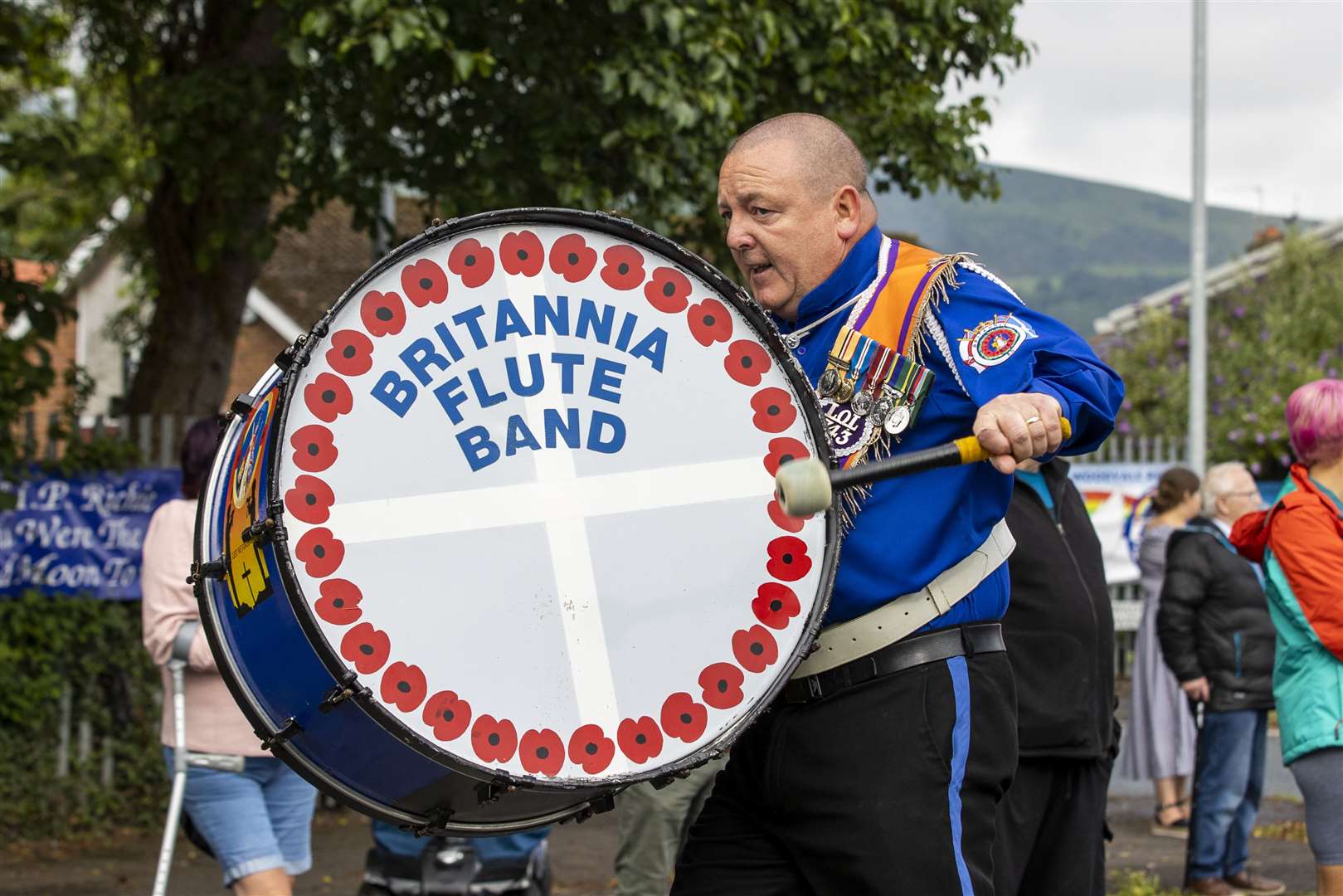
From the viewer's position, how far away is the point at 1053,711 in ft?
14.4

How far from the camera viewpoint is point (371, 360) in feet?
8.63

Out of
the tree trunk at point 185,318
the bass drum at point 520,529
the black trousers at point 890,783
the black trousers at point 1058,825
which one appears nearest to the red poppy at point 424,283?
the bass drum at point 520,529

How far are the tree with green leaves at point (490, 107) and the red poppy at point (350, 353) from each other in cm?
465

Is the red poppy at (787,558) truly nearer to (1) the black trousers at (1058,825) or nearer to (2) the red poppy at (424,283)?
(2) the red poppy at (424,283)

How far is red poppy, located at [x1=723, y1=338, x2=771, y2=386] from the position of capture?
2811 mm

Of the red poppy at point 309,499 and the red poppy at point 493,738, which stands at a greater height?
the red poppy at point 309,499

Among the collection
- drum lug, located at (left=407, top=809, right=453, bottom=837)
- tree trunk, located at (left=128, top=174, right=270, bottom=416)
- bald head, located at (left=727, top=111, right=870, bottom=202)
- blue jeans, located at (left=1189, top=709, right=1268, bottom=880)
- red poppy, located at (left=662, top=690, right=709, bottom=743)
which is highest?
tree trunk, located at (left=128, top=174, right=270, bottom=416)

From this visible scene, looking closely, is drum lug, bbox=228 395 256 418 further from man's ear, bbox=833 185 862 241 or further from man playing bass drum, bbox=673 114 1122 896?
man's ear, bbox=833 185 862 241

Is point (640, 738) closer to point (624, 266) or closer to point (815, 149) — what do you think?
point (624, 266)

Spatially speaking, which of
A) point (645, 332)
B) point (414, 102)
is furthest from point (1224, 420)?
point (645, 332)

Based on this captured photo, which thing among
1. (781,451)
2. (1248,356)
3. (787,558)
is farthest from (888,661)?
(1248,356)

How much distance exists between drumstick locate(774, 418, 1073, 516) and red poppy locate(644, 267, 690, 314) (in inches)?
16.4

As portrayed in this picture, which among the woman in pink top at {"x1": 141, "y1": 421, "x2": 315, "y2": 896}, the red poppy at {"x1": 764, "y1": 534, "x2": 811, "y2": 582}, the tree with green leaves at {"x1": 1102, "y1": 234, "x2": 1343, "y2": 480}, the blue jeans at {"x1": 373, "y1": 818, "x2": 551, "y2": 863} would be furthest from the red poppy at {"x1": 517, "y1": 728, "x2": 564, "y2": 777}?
the tree with green leaves at {"x1": 1102, "y1": 234, "x2": 1343, "y2": 480}

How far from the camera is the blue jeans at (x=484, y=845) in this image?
17.6ft
